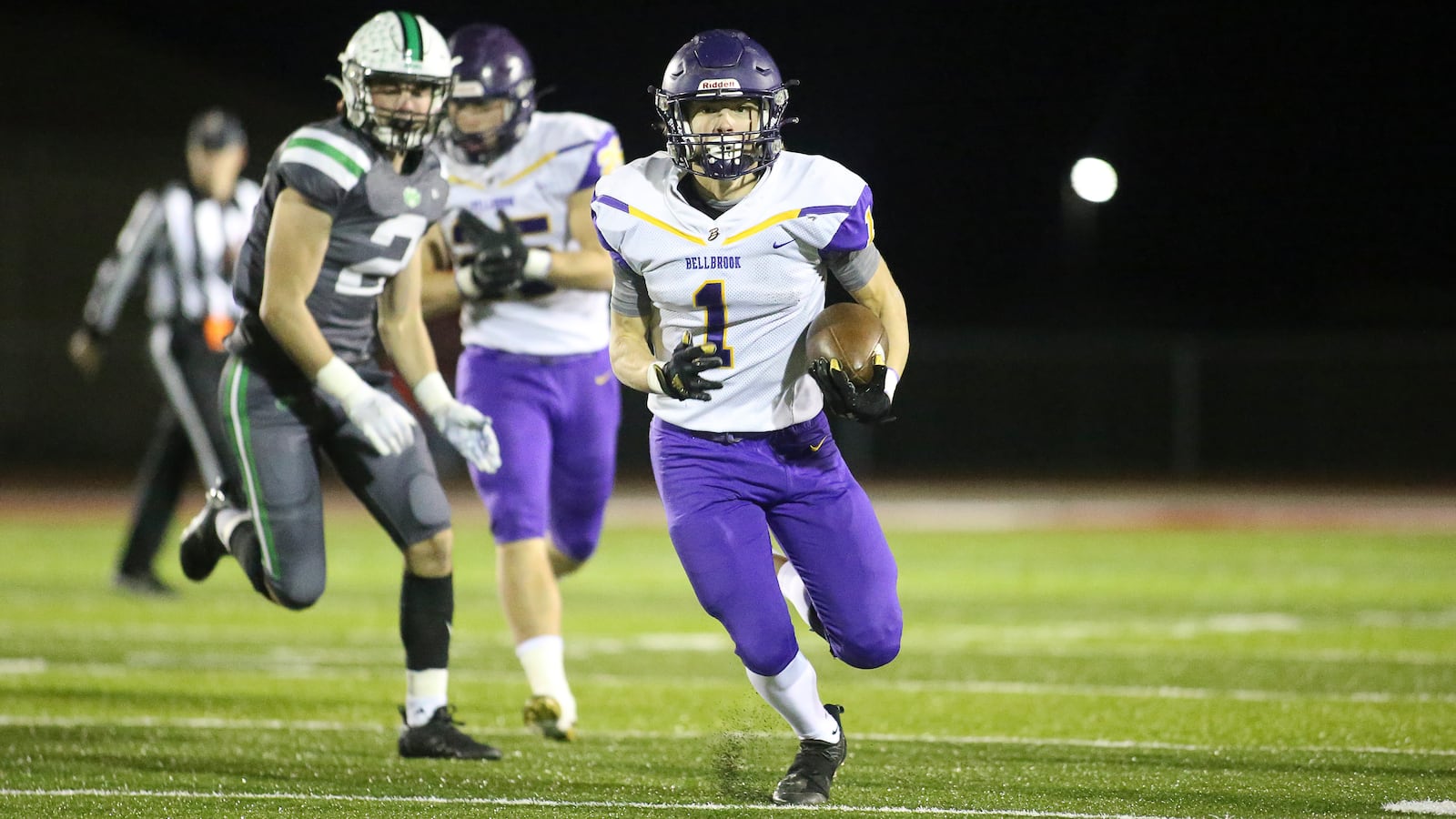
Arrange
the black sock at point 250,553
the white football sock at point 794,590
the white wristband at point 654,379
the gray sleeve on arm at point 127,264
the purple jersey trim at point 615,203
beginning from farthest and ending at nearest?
the gray sleeve on arm at point 127,264 < the black sock at point 250,553 < the white football sock at point 794,590 < the purple jersey trim at point 615,203 < the white wristband at point 654,379

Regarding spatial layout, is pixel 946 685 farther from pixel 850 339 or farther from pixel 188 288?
pixel 188 288

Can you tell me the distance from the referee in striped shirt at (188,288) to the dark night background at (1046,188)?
4.04m

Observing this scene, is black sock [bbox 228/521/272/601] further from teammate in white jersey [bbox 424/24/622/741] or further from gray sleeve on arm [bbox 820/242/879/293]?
gray sleeve on arm [bbox 820/242/879/293]

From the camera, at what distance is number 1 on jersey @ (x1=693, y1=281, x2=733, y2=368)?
153 inches

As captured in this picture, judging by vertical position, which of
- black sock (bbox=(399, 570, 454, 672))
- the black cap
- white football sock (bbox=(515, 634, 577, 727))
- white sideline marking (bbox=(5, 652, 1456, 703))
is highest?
the black cap

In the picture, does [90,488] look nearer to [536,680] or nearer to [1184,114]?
[1184,114]

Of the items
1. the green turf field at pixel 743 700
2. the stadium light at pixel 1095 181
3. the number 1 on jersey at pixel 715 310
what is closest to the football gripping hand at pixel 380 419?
the green turf field at pixel 743 700

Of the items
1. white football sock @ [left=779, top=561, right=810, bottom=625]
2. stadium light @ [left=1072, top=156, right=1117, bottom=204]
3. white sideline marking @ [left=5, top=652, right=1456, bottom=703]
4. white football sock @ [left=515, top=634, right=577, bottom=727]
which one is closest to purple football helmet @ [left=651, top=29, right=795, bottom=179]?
white football sock @ [left=779, top=561, right=810, bottom=625]

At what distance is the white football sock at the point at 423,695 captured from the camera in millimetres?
4508

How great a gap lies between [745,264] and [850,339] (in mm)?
304

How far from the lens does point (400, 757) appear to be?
4500mm

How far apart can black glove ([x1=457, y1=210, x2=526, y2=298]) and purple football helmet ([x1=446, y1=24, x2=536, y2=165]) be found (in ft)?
0.91

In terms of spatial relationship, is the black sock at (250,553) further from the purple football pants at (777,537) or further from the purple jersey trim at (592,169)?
the purple jersey trim at (592,169)

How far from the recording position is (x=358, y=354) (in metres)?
4.58
